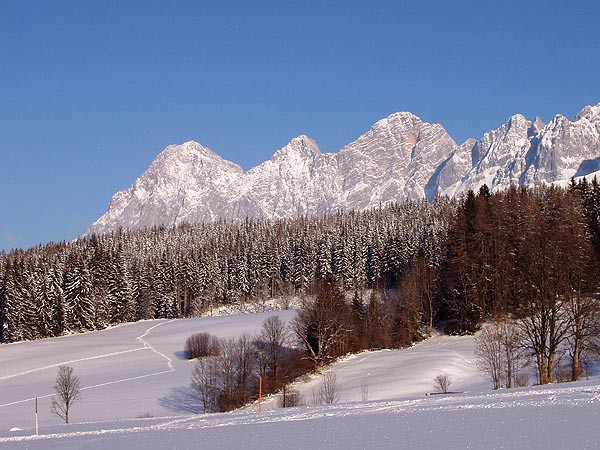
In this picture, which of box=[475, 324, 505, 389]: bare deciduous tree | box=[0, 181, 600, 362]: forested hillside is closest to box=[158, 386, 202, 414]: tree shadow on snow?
box=[475, 324, 505, 389]: bare deciduous tree

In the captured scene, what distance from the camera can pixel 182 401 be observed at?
56625 mm

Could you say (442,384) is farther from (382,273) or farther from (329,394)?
(382,273)

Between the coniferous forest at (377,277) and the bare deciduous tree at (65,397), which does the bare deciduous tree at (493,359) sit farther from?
the bare deciduous tree at (65,397)

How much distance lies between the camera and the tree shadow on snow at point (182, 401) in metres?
54.3

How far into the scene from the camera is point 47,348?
297 feet

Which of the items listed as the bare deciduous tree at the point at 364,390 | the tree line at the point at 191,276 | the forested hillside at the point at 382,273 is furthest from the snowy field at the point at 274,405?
the tree line at the point at 191,276

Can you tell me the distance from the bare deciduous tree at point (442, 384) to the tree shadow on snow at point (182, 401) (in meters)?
18.9

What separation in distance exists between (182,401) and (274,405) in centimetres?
976

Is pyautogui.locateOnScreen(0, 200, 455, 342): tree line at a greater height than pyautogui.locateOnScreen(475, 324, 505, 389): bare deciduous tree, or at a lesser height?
greater

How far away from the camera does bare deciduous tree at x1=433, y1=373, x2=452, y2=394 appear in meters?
45.7

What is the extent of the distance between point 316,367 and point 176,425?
39.5 metres

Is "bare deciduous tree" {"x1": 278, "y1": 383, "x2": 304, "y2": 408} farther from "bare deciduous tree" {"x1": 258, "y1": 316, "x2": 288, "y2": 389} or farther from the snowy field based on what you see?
"bare deciduous tree" {"x1": 258, "y1": 316, "x2": 288, "y2": 389}

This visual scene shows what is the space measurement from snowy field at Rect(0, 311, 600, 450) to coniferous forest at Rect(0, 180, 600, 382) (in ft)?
19.4

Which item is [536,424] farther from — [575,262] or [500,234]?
[500,234]
